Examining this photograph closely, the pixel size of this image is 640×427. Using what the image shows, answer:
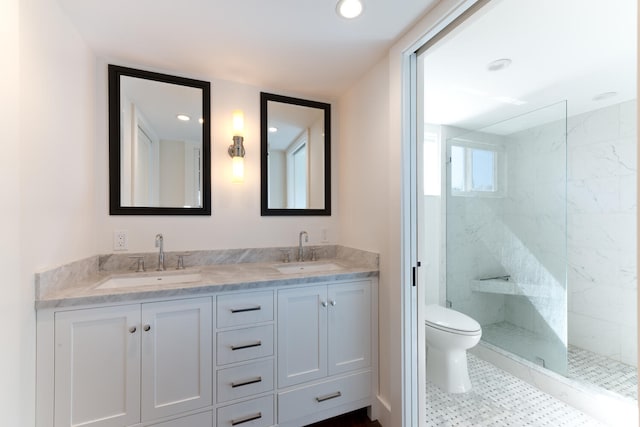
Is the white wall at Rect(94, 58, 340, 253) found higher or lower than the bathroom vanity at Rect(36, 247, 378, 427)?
higher

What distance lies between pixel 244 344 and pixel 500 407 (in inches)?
69.1

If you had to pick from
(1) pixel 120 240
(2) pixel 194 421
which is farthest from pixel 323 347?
(1) pixel 120 240

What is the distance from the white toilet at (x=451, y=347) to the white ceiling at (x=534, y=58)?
1.77 meters

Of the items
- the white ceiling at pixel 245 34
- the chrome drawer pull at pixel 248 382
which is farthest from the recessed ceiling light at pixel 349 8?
the chrome drawer pull at pixel 248 382

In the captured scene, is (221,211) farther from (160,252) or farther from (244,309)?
(244,309)

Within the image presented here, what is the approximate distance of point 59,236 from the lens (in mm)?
1298

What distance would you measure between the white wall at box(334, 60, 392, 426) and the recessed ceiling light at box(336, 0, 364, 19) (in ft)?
1.48

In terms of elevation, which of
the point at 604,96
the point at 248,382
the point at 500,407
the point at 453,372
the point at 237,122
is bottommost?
the point at 500,407

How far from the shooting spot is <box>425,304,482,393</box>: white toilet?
1.93m

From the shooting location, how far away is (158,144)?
1849mm

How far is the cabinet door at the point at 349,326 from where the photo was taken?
5.40 ft

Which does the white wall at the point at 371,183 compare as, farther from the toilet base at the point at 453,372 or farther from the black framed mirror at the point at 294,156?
the toilet base at the point at 453,372

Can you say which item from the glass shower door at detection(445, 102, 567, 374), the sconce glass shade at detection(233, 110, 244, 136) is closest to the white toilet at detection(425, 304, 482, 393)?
the glass shower door at detection(445, 102, 567, 374)

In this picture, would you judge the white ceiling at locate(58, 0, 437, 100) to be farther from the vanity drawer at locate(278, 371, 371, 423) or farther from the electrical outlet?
the vanity drawer at locate(278, 371, 371, 423)
